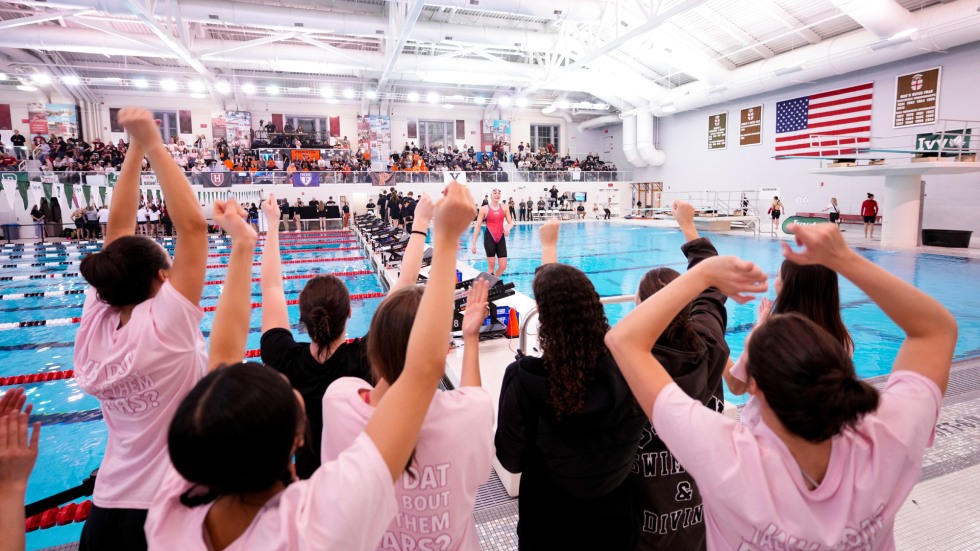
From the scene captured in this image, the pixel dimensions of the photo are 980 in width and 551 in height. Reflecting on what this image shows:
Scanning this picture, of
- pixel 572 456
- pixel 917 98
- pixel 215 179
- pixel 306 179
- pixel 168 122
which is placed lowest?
pixel 572 456

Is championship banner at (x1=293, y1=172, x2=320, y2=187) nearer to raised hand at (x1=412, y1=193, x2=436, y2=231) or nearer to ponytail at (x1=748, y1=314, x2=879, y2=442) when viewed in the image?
raised hand at (x1=412, y1=193, x2=436, y2=231)

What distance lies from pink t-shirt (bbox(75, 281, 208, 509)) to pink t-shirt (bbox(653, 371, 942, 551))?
1.29m

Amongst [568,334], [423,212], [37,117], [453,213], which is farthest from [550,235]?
[37,117]

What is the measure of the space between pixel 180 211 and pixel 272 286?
1.49 feet

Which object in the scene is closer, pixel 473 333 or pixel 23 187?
pixel 473 333

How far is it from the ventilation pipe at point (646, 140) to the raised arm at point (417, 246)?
25058mm

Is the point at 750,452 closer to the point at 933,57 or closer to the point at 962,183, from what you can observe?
the point at 962,183

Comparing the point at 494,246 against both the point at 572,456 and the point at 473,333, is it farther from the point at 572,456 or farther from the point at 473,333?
the point at 473,333

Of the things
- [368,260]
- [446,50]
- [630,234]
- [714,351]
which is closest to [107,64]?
[446,50]

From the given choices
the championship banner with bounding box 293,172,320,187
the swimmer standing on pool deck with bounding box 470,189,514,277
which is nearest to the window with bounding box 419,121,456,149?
the championship banner with bounding box 293,172,320,187

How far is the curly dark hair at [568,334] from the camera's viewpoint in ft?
4.49

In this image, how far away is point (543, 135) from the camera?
31922mm

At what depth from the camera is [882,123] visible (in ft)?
55.4

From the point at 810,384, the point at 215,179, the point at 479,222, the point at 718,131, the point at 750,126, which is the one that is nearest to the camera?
the point at 810,384
